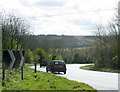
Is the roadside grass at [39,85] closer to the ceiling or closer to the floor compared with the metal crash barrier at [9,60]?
closer to the floor

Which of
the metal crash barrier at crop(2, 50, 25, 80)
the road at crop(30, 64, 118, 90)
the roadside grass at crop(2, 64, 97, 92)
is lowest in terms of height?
the road at crop(30, 64, 118, 90)

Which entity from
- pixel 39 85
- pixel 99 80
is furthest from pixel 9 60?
pixel 99 80

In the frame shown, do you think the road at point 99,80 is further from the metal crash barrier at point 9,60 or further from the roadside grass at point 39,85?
the metal crash barrier at point 9,60

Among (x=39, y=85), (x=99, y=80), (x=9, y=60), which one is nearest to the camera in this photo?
(x=9, y=60)

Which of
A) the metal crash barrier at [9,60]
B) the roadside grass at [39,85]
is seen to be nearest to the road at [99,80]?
the roadside grass at [39,85]

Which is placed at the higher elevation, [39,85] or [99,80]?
[39,85]

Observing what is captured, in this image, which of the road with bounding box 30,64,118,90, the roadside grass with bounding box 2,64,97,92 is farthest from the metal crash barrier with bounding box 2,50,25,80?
the road with bounding box 30,64,118,90

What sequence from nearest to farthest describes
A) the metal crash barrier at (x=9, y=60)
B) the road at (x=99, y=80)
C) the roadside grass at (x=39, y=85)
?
the roadside grass at (x=39, y=85)
the metal crash barrier at (x=9, y=60)
the road at (x=99, y=80)

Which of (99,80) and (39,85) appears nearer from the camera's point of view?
(39,85)

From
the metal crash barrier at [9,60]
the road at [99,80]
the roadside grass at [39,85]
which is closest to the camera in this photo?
the roadside grass at [39,85]

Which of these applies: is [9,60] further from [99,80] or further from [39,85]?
[99,80]

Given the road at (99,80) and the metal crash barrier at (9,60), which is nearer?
the metal crash barrier at (9,60)

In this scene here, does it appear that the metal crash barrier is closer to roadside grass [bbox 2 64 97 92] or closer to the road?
roadside grass [bbox 2 64 97 92]

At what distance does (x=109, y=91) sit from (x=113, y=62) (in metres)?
31.1
